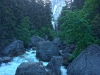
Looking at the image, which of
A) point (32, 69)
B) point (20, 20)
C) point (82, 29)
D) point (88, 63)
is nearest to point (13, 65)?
point (32, 69)

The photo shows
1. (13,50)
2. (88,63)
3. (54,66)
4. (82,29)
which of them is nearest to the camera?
(88,63)

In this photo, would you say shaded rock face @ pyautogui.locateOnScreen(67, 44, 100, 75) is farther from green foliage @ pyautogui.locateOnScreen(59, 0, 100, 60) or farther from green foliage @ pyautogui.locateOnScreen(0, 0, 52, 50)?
green foliage @ pyautogui.locateOnScreen(0, 0, 52, 50)

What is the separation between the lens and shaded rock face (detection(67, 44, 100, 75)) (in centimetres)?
1421

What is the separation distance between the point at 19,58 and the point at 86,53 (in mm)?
8255

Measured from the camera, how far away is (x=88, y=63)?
14.6 meters

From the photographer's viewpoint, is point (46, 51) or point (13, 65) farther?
point (46, 51)

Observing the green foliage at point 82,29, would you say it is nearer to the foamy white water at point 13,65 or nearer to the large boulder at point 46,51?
the foamy white water at point 13,65

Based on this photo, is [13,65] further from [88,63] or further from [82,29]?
[88,63]

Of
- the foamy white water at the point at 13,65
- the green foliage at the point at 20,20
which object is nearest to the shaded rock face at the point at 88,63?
the foamy white water at the point at 13,65

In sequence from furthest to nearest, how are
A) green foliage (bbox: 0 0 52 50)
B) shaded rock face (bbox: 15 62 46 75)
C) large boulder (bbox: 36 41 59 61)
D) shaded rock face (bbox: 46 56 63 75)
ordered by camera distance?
green foliage (bbox: 0 0 52 50), large boulder (bbox: 36 41 59 61), shaded rock face (bbox: 46 56 63 75), shaded rock face (bbox: 15 62 46 75)

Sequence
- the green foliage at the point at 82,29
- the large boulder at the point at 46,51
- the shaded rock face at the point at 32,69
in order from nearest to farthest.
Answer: the shaded rock face at the point at 32,69, the green foliage at the point at 82,29, the large boulder at the point at 46,51

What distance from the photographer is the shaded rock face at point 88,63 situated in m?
14.2

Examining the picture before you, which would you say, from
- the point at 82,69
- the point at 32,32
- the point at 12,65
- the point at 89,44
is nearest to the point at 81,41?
the point at 89,44

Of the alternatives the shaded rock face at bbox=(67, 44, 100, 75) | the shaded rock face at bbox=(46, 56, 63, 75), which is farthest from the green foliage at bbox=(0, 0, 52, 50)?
the shaded rock face at bbox=(67, 44, 100, 75)
